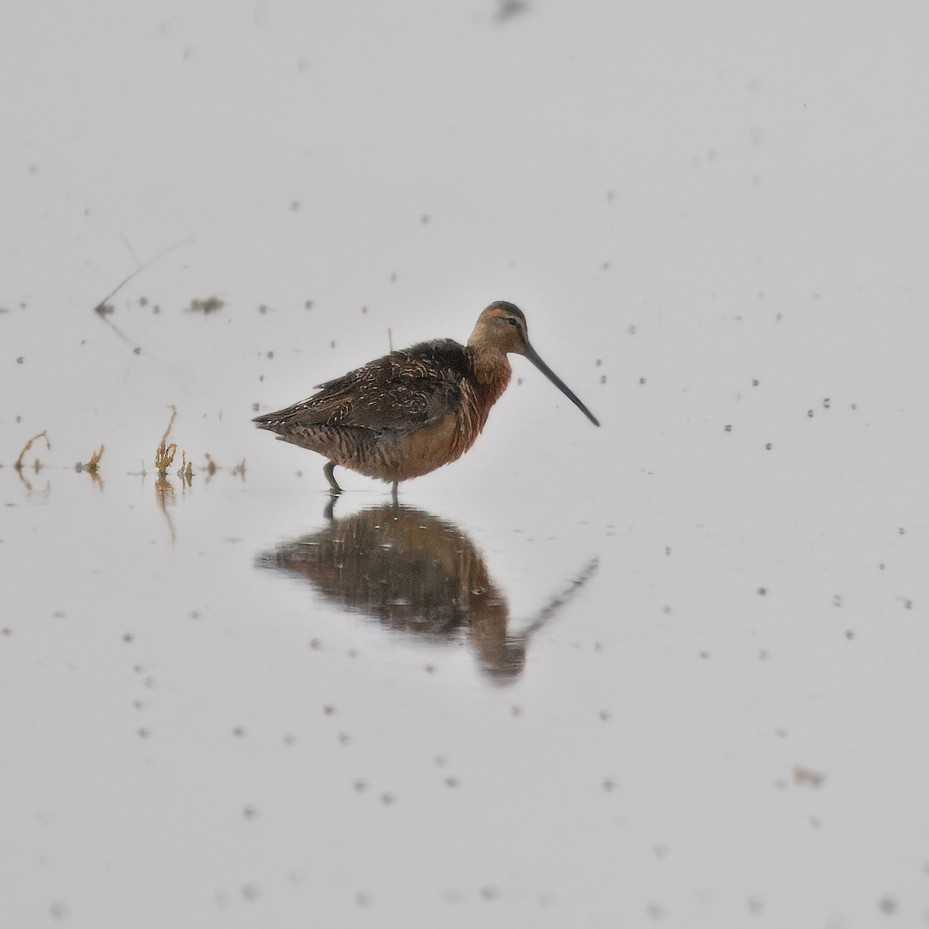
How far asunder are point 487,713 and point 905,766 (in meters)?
1.64

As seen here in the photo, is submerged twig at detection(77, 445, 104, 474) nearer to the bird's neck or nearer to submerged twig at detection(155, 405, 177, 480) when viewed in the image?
submerged twig at detection(155, 405, 177, 480)

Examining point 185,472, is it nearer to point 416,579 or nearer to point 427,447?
point 427,447

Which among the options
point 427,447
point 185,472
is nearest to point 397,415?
point 427,447

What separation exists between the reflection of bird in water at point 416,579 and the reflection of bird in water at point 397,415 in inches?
19.2

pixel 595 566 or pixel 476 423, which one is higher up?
pixel 476 423

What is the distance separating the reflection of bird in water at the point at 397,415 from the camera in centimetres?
1062

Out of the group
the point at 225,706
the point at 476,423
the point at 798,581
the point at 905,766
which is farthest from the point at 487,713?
the point at 476,423

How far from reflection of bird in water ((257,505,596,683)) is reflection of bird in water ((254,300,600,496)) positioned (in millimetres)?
488

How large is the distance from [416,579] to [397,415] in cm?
210

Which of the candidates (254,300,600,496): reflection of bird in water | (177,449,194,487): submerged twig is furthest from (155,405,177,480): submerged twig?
(254,300,600,496): reflection of bird in water

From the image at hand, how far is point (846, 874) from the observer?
211 inches

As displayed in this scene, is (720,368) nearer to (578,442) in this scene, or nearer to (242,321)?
(578,442)

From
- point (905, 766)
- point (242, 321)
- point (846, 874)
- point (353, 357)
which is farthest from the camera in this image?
Answer: point (242, 321)

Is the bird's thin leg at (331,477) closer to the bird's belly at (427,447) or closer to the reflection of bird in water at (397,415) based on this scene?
the reflection of bird in water at (397,415)
